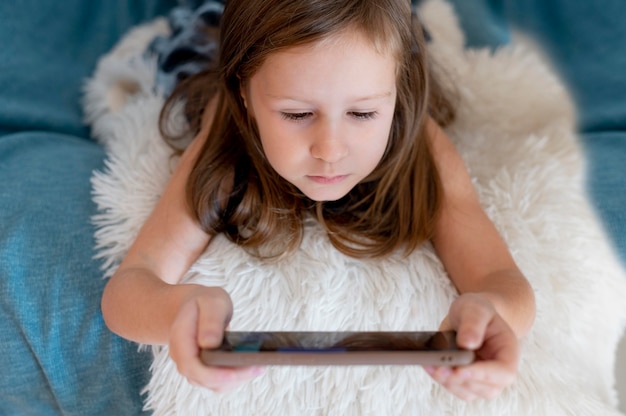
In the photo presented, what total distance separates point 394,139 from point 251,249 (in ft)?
0.82

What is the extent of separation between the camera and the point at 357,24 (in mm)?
703

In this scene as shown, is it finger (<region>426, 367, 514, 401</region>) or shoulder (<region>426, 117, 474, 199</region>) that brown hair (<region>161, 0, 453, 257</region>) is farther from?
finger (<region>426, 367, 514, 401</region>)

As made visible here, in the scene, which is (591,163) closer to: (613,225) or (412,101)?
(613,225)

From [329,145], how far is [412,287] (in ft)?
0.81

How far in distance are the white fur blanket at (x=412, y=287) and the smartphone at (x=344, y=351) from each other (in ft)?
0.58

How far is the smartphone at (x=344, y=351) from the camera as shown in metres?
0.59

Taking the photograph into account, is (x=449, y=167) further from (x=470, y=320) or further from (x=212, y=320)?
(x=212, y=320)

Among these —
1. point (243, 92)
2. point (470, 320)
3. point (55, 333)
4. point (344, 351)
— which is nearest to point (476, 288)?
point (470, 320)

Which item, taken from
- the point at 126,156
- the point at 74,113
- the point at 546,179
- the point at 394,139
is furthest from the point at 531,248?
the point at 74,113

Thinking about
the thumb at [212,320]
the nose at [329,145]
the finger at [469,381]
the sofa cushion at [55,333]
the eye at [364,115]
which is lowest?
the sofa cushion at [55,333]


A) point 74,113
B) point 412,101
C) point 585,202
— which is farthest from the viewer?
point 74,113

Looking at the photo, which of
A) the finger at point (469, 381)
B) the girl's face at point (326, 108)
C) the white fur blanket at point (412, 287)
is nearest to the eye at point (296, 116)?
the girl's face at point (326, 108)

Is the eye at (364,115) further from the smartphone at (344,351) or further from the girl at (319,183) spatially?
the smartphone at (344,351)

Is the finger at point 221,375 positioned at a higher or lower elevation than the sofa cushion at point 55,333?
higher
